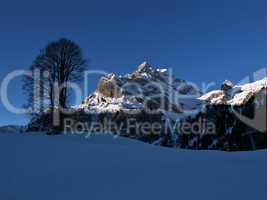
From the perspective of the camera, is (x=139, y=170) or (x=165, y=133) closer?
(x=139, y=170)

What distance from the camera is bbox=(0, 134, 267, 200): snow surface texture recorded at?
4395 millimetres

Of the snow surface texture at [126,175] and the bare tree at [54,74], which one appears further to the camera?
the bare tree at [54,74]

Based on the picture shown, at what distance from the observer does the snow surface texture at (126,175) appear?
439cm

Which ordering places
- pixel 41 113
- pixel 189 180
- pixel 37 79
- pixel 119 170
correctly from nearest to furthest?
pixel 189 180 < pixel 119 170 < pixel 37 79 < pixel 41 113

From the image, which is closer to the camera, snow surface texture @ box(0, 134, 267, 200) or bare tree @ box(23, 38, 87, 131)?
snow surface texture @ box(0, 134, 267, 200)

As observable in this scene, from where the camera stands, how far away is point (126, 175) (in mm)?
5250

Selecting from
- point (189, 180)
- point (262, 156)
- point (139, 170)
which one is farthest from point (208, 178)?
point (262, 156)

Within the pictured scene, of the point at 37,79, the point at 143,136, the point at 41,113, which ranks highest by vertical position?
the point at 37,79

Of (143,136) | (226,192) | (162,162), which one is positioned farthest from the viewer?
(143,136)

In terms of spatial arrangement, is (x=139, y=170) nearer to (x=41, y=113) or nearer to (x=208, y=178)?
(x=208, y=178)

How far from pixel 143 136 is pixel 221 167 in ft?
79.8

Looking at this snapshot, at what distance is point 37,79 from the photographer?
2017 centimetres

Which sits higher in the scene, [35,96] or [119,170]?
[35,96]

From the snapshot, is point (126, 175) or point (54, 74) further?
point (54, 74)
